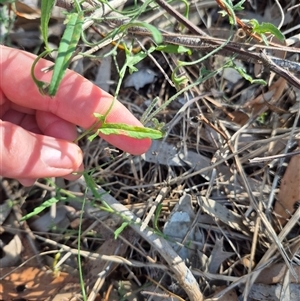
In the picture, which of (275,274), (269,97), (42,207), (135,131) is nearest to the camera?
(135,131)

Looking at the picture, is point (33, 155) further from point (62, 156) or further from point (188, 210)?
point (188, 210)

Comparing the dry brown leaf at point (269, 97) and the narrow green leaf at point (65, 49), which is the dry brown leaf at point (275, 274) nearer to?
the dry brown leaf at point (269, 97)

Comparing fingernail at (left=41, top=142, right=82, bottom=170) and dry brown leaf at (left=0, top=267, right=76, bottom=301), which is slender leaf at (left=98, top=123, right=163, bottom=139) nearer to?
fingernail at (left=41, top=142, right=82, bottom=170)

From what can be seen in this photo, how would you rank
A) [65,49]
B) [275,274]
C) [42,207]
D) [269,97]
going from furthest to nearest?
[269,97], [275,274], [42,207], [65,49]

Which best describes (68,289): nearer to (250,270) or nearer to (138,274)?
(138,274)

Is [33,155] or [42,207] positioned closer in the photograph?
[33,155]

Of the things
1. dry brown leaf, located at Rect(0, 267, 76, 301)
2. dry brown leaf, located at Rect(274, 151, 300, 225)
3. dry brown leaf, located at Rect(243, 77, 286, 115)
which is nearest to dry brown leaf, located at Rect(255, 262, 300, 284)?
dry brown leaf, located at Rect(274, 151, 300, 225)

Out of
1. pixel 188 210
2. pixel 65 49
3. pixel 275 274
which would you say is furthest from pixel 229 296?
pixel 65 49
